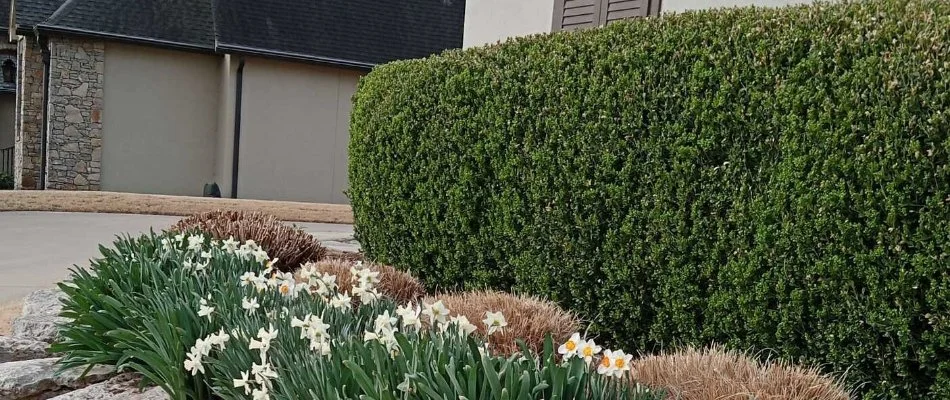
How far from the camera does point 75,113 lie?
50.0ft

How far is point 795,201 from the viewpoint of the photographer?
3348 millimetres

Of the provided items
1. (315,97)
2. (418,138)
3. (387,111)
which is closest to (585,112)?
(418,138)

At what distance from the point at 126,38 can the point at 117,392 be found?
1337 centimetres

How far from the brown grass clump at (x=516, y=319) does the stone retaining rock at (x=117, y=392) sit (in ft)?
4.81

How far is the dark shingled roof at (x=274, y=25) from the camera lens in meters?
15.5

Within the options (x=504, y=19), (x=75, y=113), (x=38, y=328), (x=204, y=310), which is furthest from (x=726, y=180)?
(x=75, y=113)

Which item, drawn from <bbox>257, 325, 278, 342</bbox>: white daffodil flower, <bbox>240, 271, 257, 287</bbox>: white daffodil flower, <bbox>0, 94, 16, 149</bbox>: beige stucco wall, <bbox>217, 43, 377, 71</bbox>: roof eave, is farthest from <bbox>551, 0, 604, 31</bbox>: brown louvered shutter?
<bbox>0, 94, 16, 149</bbox>: beige stucco wall

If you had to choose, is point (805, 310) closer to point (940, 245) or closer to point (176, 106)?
point (940, 245)

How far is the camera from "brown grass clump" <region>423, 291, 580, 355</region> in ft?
11.4

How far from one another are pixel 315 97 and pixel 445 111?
11.7 meters

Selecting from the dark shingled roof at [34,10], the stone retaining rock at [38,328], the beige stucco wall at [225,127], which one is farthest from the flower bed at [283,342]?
the dark shingled roof at [34,10]

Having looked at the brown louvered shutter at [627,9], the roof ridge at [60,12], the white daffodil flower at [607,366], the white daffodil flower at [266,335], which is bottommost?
the white daffodil flower at [266,335]

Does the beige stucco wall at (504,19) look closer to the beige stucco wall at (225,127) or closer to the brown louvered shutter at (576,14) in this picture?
the brown louvered shutter at (576,14)

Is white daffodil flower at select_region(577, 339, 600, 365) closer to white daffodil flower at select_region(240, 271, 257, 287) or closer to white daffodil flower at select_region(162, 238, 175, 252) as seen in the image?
white daffodil flower at select_region(240, 271, 257, 287)
